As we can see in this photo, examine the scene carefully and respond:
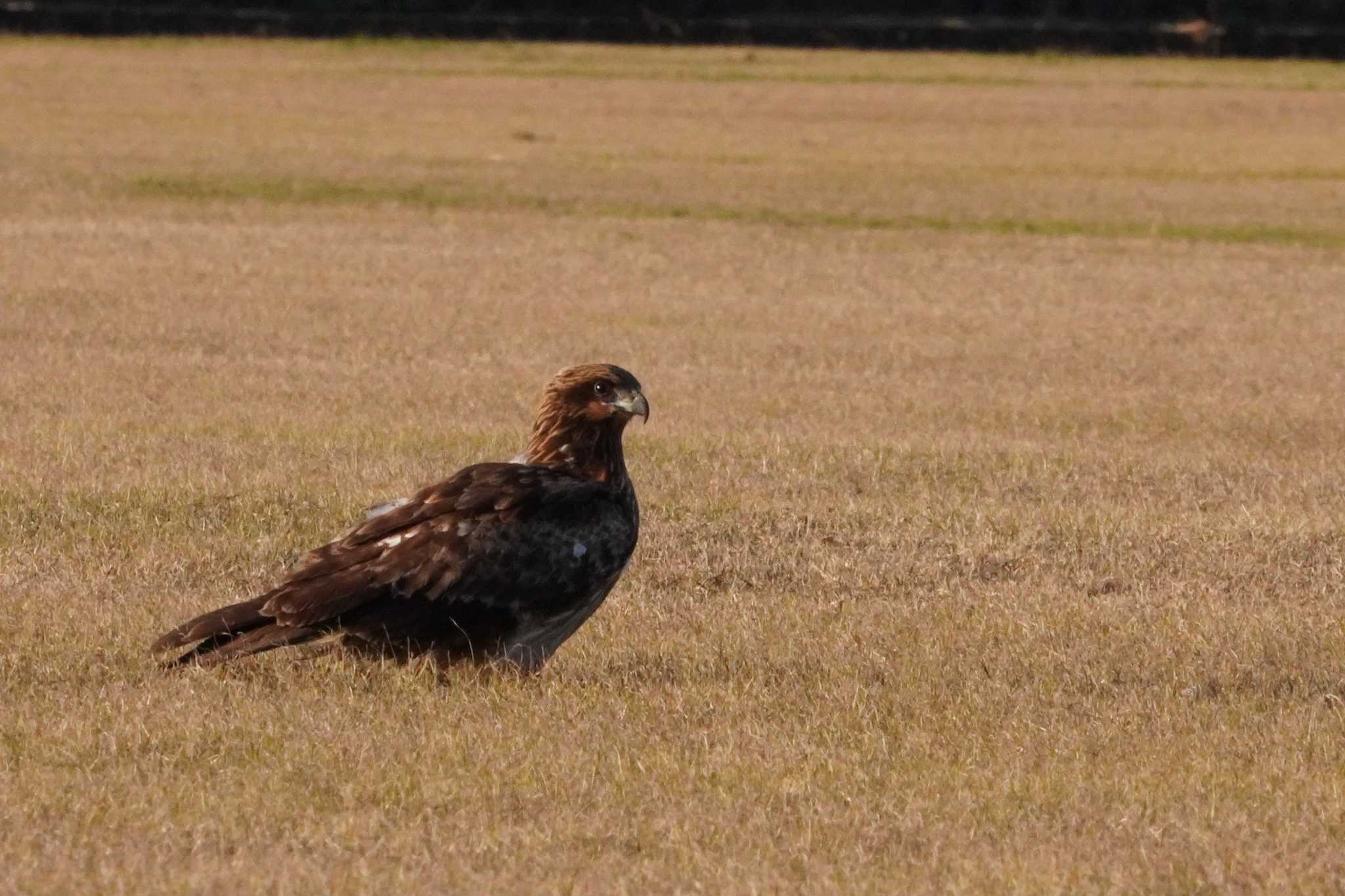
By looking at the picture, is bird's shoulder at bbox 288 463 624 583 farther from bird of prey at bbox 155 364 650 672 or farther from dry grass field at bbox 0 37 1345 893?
dry grass field at bbox 0 37 1345 893

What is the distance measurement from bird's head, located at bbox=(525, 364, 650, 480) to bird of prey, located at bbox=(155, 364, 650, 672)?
0.17 m

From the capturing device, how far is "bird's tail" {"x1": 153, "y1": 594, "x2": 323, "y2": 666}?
6785mm

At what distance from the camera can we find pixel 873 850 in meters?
5.55

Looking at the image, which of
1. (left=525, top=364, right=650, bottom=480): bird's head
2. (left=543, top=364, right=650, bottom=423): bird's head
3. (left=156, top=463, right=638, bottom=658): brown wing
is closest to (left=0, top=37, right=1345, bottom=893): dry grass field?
(left=156, top=463, right=638, bottom=658): brown wing

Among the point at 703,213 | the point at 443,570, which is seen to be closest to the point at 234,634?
the point at 443,570

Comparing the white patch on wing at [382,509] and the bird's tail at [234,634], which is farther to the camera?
the white patch on wing at [382,509]

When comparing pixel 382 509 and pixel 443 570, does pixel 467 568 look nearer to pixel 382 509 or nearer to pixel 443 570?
pixel 443 570

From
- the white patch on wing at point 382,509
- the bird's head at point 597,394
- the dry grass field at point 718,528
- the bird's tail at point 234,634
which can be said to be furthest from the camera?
the bird's head at point 597,394

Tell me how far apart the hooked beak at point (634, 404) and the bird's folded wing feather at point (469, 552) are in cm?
34

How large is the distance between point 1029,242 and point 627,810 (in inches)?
729

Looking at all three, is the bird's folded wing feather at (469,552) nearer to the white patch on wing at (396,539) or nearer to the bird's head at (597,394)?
the white patch on wing at (396,539)

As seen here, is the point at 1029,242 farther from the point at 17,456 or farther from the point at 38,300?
the point at 17,456

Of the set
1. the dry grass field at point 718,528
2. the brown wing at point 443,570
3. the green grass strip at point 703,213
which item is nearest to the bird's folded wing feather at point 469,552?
the brown wing at point 443,570

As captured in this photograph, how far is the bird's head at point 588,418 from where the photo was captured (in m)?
7.38
